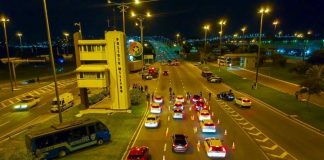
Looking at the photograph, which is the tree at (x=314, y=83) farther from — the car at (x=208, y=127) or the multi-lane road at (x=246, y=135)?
the car at (x=208, y=127)

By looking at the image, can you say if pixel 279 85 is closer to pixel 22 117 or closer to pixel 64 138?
pixel 64 138

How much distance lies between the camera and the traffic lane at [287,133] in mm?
26672

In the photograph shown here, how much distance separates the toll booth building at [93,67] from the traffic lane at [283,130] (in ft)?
72.3

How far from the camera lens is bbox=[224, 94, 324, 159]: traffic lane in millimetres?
26672

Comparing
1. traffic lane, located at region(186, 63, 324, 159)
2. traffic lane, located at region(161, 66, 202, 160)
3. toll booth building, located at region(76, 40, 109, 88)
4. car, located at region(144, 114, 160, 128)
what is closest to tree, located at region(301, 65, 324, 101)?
Answer: traffic lane, located at region(186, 63, 324, 159)

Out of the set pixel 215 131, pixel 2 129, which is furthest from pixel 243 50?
pixel 2 129

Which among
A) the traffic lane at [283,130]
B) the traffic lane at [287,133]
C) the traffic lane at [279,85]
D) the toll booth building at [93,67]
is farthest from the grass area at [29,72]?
the traffic lane at [287,133]

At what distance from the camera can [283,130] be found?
3275 centimetres

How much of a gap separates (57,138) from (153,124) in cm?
1247

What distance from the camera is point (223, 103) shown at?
48188 mm

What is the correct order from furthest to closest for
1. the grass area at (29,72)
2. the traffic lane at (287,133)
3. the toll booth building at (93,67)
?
the grass area at (29,72) < the toll booth building at (93,67) < the traffic lane at (287,133)

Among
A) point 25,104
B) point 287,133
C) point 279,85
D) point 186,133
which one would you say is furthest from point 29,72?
point 287,133

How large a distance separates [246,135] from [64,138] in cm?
2002

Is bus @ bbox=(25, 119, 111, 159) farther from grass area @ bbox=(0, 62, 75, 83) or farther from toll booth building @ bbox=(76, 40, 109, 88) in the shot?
grass area @ bbox=(0, 62, 75, 83)
